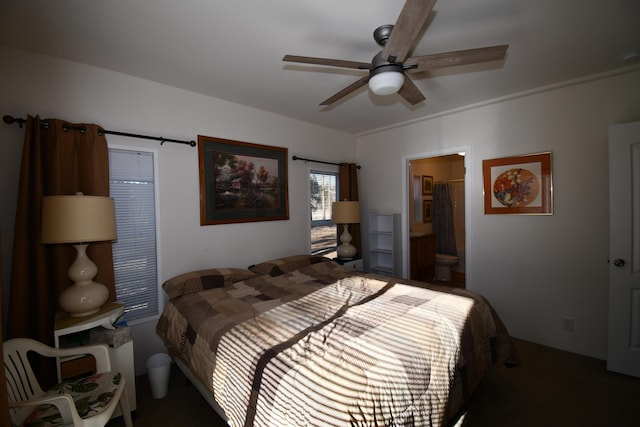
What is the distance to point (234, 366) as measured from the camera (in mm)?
1502

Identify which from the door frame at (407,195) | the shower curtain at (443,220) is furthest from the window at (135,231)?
the shower curtain at (443,220)

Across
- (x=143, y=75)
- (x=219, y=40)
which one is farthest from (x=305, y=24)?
(x=143, y=75)

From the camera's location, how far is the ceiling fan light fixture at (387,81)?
167cm

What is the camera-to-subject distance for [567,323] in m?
2.75

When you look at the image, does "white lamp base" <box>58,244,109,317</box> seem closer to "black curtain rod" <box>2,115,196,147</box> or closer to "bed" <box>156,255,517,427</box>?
"bed" <box>156,255,517,427</box>

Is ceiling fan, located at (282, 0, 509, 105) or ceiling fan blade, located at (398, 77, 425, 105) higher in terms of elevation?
ceiling fan, located at (282, 0, 509, 105)

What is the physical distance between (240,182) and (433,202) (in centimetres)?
419

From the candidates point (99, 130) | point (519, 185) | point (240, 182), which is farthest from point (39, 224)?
point (519, 185)

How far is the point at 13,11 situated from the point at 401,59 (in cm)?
233

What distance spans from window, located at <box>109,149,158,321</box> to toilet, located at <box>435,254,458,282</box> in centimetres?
455

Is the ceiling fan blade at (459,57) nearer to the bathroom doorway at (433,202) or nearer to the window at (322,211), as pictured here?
the window at (322,211)

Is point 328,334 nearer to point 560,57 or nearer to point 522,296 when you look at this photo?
point 522,296

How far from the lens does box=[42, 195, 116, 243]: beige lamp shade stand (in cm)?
178

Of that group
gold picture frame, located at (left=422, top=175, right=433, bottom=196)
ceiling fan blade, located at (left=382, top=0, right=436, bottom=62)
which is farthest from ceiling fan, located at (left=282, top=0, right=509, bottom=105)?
gold picture frame, located at (left=422, top=175, right=433, bottom=196)
